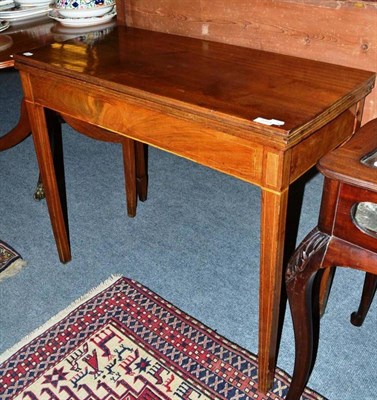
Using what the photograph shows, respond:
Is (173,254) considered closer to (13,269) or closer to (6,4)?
(13,269)

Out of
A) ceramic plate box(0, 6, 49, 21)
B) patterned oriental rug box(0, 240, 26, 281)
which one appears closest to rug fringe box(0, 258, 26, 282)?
patterned oriental rug box(0, 240, 26, 281)

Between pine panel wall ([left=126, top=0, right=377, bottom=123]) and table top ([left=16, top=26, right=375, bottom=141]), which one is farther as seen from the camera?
pine panel wall ([left=126, top=0, right=377, bottom=123])

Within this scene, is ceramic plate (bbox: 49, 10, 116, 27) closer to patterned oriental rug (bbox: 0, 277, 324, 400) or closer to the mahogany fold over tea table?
the mahogany fold over tea table

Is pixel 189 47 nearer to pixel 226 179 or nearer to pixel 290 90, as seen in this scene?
pixel 290 90

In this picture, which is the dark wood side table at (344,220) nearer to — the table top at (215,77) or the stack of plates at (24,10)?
the table top at (215,77)

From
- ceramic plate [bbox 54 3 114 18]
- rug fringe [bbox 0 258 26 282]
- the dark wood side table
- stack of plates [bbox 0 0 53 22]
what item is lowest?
rug fringe [bbox 0 258 26 282]

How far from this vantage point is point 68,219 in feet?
6.57

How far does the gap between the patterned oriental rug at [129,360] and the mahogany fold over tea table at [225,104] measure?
0.12 meters

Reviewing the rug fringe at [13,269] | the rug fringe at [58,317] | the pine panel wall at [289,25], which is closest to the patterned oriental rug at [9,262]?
the rug fringe at [13,269]

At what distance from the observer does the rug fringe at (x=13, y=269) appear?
1726mm

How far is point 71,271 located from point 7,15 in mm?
1004

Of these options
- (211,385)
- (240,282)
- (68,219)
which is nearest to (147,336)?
(211,385)

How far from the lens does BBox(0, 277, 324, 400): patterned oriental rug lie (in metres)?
1.31

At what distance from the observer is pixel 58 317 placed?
154cm
